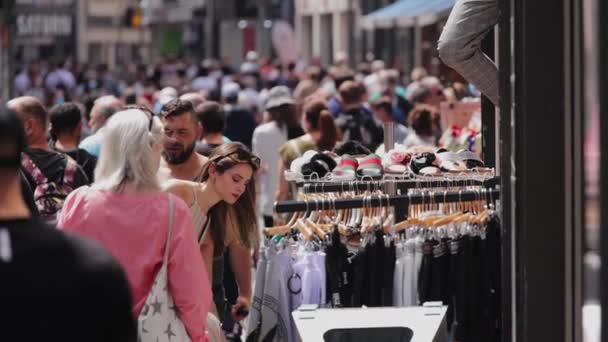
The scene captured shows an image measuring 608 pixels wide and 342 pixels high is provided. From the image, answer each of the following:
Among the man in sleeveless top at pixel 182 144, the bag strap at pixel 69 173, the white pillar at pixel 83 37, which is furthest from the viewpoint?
the white pillar at pixel 83 37

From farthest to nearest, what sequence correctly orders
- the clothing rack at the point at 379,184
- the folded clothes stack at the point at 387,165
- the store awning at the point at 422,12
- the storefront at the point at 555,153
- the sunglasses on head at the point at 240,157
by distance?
the store awning at the point at 422,12
the sunglasses on head at the point at 240,157
the folded clothes stack at the point at 387,165
the clothing rack at the point at 379,184
the storefront at the point at 555,153

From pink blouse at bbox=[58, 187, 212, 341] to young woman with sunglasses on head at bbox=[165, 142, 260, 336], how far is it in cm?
143

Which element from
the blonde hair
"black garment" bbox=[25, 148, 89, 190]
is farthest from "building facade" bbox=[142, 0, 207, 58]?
the blonde hair

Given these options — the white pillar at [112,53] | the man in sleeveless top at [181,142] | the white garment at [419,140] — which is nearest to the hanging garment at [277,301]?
the man in sleeveless top at [181,142]

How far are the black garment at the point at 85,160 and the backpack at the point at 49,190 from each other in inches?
40.1

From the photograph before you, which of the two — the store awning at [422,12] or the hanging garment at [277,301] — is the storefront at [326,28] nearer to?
the store awning at [422,12]

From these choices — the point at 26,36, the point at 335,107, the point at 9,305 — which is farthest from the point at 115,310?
the point at 26,36

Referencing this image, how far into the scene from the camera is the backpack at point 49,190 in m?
8.96

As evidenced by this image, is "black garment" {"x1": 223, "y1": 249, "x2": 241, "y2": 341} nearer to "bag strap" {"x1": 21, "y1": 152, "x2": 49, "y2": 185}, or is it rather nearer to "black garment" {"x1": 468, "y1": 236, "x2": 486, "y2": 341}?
"bag strap" {"x1": 21, "y1": 152, "x2": 49, "y2": 185}

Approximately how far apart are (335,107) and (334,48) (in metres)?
36.2

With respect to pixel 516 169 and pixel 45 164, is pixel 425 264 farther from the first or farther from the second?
pixel 45 164

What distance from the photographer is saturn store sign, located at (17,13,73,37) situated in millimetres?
50688

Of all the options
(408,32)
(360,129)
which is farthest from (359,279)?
(408,32)

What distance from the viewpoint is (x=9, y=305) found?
352cm
